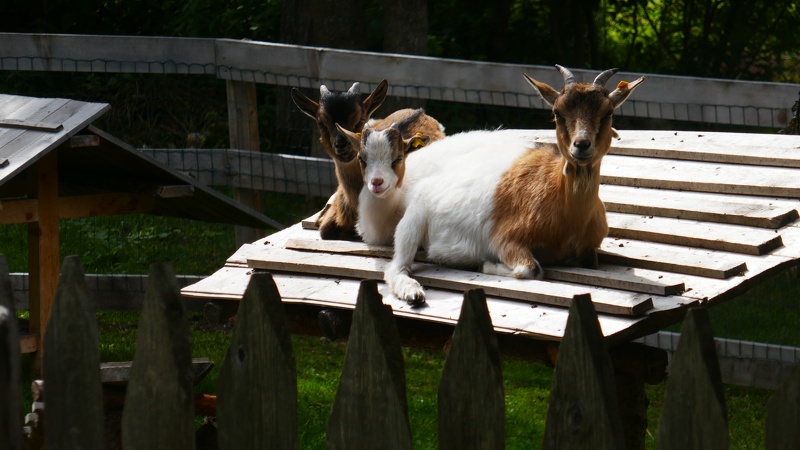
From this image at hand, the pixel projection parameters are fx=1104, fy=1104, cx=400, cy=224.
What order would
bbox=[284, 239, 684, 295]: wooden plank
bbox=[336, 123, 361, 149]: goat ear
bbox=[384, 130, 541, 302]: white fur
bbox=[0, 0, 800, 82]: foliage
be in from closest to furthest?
bbox=[284, 239, 684, 295]: wooden plank < bbox=[384, 130, 541, 302]: white fur < bbox=[336, 123, 361, 149]: goat ear < bbox=[0, 0, 800, 82]: foliage

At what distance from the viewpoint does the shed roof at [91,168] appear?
215 inches

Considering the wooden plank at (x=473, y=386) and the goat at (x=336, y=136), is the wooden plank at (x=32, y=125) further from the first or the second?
the wooden plank at (x=473, y=386)

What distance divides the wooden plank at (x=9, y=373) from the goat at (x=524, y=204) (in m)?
1.95

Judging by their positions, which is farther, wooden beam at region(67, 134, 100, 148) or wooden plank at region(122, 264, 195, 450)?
wooden beam at region(67, 134, 100, 148)

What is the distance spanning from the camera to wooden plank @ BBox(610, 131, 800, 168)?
564 centimetres

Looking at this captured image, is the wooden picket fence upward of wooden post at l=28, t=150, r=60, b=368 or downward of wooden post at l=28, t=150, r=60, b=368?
downward

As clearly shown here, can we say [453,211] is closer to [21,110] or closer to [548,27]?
[21,110]

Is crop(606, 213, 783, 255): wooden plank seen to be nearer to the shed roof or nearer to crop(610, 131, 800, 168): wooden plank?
crop(610, 131, 800, 168): wooden plank

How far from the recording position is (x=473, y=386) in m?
2.59

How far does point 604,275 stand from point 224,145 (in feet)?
23.3

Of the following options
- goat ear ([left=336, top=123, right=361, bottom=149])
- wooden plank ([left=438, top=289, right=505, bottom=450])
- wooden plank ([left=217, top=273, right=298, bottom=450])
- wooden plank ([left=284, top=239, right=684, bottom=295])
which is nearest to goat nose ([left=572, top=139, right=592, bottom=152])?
wooden plank ([left=284, top=239, right=684, bottom=295])

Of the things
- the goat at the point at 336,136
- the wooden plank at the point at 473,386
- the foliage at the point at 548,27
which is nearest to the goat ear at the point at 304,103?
the goat at the point at 336,136

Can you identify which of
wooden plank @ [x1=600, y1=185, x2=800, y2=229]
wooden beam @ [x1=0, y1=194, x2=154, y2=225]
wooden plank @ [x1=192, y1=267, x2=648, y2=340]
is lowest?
wooden plank @ [x1=192, y1=267, x2=648, y2=340]

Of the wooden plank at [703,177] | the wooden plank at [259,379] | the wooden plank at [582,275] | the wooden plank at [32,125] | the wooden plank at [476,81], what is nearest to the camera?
the wooden plank at [259,379]
